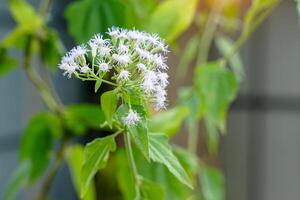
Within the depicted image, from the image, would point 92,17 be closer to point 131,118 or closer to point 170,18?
point 170,18

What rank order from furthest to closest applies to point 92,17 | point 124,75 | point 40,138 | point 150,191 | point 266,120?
point 266,120
point 40,138
point 92,17
point 150,191
point 124,75

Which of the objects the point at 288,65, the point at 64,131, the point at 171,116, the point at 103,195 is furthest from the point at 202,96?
the point at 288,65

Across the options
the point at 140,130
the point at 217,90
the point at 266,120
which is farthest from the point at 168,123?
the point at 266,120

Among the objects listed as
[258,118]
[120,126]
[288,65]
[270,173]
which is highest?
[120,126]

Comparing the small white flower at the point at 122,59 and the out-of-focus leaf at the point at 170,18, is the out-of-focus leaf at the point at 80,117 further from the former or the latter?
the small white flower at the point at 122,59

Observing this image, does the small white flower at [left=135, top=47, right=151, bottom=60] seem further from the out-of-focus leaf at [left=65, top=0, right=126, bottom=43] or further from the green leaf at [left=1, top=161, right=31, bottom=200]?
the green leaf at [left=1, top=161, right=31, bottom=200]

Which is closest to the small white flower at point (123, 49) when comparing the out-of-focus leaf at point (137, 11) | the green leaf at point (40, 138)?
the out-of-focus leaf at point (137, 11)

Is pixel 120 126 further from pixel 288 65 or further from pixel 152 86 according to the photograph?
pixel 288 65

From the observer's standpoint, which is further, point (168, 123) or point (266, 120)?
point (266, 120)
